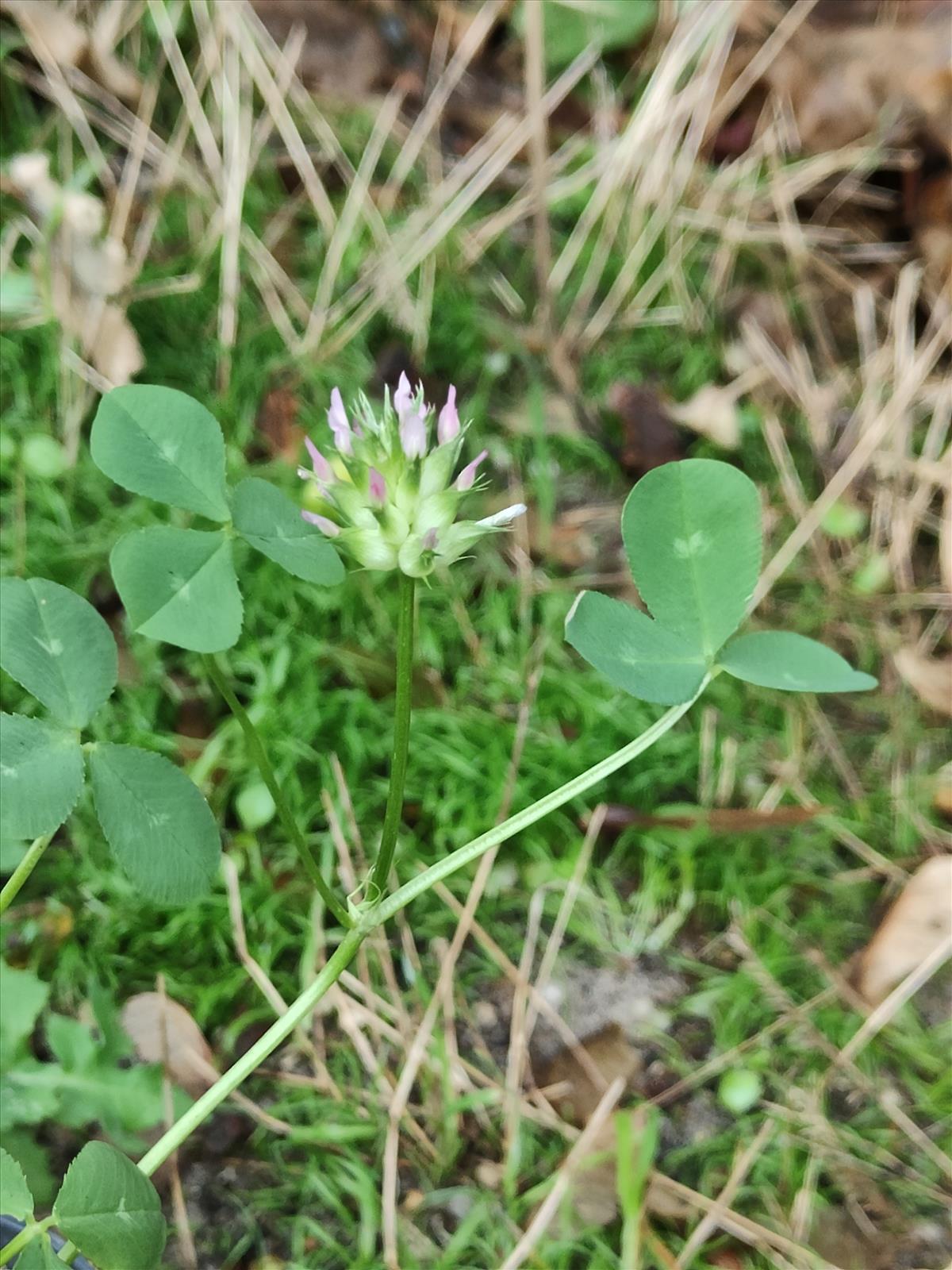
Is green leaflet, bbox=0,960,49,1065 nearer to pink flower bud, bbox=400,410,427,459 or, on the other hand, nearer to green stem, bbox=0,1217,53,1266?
green stem, bbox=0,1217,53,1266

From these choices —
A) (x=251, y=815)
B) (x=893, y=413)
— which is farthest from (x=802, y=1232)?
(x=893, y=413)

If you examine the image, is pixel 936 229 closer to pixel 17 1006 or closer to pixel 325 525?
pixel 325 525

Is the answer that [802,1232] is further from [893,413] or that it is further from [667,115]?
[667,115]

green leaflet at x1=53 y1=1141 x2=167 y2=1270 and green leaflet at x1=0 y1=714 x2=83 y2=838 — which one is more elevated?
green leaflet at x1=0 y1=714 x2=83 y2=838

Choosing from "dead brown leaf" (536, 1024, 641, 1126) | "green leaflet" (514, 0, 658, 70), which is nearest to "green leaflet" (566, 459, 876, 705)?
"dead brown leaf" (536, 1024, 641, 1126)

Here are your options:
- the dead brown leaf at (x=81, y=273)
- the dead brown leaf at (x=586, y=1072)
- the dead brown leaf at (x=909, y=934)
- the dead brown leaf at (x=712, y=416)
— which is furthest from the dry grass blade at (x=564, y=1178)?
the dead brown leaf at (x=81, y=273)

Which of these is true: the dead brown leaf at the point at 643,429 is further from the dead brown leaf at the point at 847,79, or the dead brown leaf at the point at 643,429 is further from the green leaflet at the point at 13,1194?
the green leaflet at the point at 13,1194

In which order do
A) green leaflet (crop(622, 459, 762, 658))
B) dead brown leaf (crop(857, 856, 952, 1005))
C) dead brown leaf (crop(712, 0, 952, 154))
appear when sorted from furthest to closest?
dead brown leaf (crop(712, 0, 952, 154))
dead brown leaf (crop(857, 856, 952, 1005))
green leaflet (crop(622, 459, 762, 658))
